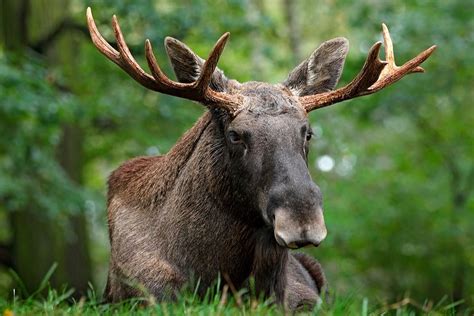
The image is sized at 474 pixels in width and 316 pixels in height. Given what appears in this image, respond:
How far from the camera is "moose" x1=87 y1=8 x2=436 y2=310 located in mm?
6125

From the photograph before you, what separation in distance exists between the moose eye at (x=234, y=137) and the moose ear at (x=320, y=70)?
86cm

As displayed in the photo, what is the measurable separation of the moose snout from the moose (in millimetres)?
42

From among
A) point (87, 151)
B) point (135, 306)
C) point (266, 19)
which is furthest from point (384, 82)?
point (87, 151)

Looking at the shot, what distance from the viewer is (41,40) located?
53.3 ft

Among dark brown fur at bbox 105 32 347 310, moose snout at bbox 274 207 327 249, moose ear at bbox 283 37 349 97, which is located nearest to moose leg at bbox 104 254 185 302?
dark brown fur at bbox 105 32 347 310

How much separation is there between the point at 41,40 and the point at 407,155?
8467 mm

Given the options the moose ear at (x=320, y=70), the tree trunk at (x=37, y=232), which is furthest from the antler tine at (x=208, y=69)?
the tree trunk at (x=37, y=232)

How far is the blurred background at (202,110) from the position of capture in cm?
1397

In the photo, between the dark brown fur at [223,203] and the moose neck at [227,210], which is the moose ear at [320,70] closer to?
the dark brown fur at [223,203]

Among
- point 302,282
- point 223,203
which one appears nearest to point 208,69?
point 223,203

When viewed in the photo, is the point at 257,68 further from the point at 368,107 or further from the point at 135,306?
the point at 135,306

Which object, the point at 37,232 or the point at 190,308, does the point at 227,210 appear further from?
the point at 37,232

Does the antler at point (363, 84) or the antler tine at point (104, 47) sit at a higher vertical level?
the antler tine at point (104, 47)

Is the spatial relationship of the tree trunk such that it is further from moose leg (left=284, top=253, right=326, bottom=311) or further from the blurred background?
moose leg (left=284, top=253, right=326, bottom=311)
